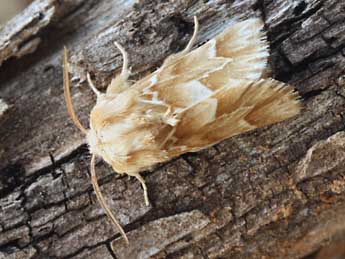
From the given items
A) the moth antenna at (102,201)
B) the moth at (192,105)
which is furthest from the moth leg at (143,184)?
the moth antenna at (102,201)

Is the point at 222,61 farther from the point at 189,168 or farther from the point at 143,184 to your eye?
the point at 143,184

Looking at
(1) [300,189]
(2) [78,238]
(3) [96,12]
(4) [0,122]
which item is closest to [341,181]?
(1) [300,189]

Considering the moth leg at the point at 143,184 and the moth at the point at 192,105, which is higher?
the moth at the point at 192,105

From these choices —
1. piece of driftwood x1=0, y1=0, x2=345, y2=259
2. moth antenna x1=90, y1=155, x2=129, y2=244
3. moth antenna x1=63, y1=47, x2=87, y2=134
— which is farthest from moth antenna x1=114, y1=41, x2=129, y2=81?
moth antenna x1=90, y1=155, x2=129, y2=244

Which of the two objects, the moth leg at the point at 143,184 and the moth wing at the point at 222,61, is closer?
the moth wing at the point at 222,61

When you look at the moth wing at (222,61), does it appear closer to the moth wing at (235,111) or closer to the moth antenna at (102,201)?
the moth wing at (235,111)

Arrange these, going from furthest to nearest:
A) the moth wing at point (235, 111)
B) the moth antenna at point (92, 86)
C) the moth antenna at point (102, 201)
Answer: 1. the moth antenna at point (92, 86)
2. the moth antenna at point (102, 201)
3. the moth wing at point (235, 111)
